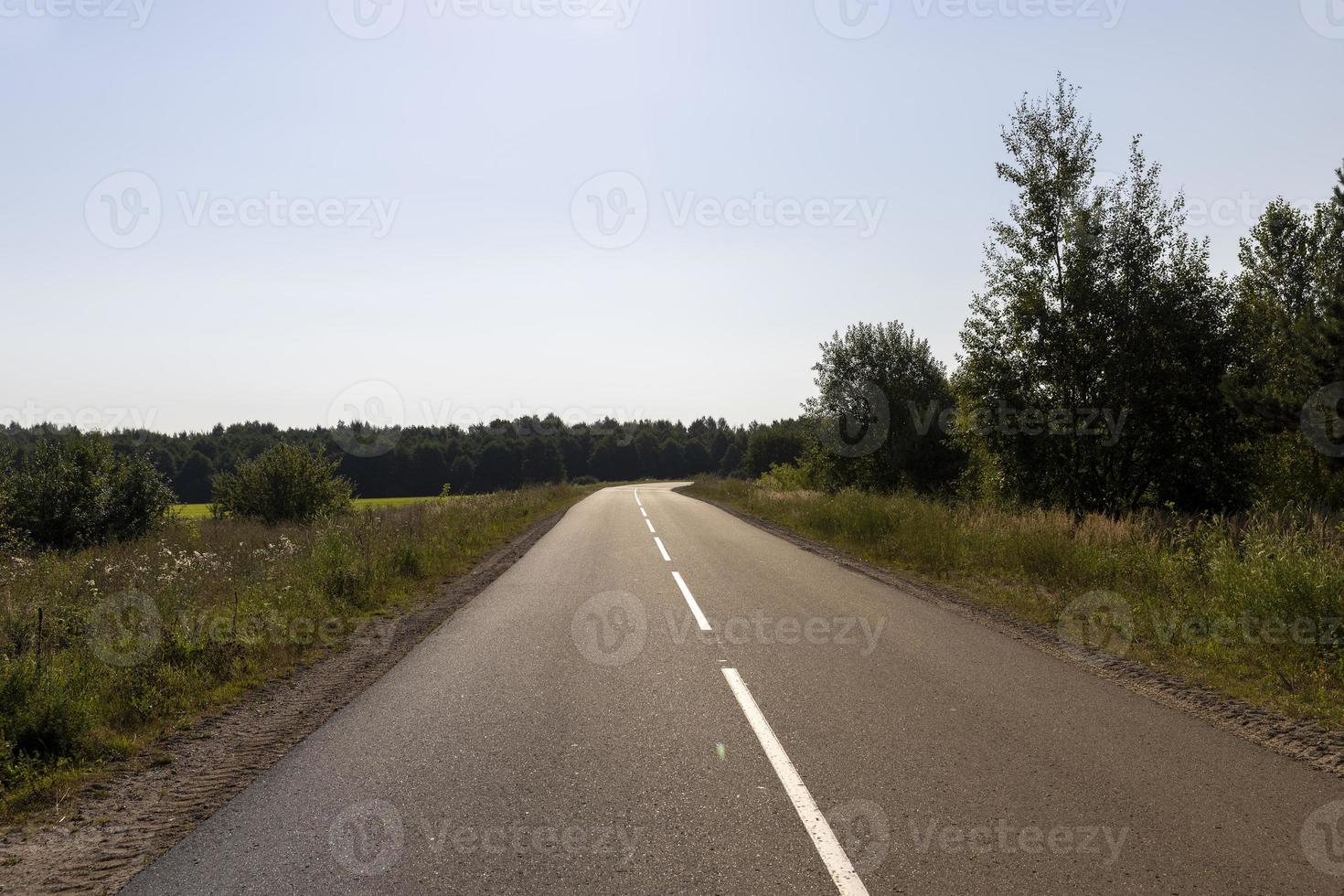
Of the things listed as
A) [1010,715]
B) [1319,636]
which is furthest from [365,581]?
[1319,636]

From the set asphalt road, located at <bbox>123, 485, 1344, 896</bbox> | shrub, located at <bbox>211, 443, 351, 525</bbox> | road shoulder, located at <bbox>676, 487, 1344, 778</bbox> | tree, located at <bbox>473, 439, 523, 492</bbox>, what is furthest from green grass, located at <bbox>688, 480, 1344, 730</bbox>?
tree, located at <bbox>473, 439, 523, 492</bbox>

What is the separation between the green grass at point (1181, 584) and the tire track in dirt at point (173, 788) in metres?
7.56

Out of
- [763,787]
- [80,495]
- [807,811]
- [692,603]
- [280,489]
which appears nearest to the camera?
[807,811]

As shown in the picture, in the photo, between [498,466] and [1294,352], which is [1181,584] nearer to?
[1294,352]

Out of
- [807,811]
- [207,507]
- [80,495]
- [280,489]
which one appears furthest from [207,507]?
[807,811]

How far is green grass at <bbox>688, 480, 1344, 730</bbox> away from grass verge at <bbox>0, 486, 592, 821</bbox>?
8721 mm

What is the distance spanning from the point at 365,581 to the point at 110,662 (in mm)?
4751

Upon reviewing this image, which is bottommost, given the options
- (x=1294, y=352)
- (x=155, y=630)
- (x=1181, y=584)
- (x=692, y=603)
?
(x=692, y=603)

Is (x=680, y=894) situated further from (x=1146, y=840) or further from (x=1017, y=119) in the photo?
(x=1017, y=119)

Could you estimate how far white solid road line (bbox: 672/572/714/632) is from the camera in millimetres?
→ 9109

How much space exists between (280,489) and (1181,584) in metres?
29.8

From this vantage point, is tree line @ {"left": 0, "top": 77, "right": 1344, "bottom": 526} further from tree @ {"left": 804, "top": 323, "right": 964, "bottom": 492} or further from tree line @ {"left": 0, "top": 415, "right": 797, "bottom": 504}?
tree line @ {"left": 0, "top": 415, "right": 797, "bottom": 504}

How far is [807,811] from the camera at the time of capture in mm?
4012

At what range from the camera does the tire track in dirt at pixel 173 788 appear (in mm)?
3600
